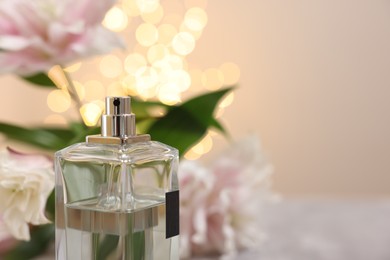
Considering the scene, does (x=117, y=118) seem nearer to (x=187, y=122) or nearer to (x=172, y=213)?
(x=172, y=213)

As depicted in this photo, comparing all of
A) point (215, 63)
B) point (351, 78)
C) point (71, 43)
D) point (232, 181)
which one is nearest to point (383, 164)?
point (351, 78)

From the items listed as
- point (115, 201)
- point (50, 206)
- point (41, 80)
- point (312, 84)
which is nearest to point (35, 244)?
point (50, 206)

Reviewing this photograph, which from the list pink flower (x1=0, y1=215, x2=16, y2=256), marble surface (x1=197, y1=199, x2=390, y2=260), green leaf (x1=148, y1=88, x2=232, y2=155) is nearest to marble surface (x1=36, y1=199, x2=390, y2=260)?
marble surface (x1=197, y1=199, x2=390, y2=260)

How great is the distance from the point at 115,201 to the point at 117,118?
86 millimetres

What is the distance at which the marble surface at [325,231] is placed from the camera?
1060 millimetres

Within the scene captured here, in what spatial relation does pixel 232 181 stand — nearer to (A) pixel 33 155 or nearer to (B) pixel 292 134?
(A) pixel 33 155

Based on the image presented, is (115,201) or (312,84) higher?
(312,84)

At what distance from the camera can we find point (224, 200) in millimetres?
1029

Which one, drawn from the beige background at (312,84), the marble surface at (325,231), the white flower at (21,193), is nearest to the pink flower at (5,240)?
the white flower at (21,193)

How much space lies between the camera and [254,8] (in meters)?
2.40

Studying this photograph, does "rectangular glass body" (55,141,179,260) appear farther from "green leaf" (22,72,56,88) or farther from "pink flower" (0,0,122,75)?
"green leaf" (22,72,56,88)

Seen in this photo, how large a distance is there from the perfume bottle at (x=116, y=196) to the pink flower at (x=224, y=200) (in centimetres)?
32

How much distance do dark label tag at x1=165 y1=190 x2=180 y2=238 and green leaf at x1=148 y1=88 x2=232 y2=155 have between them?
0.22m

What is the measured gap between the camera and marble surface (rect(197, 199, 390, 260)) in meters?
1.06
